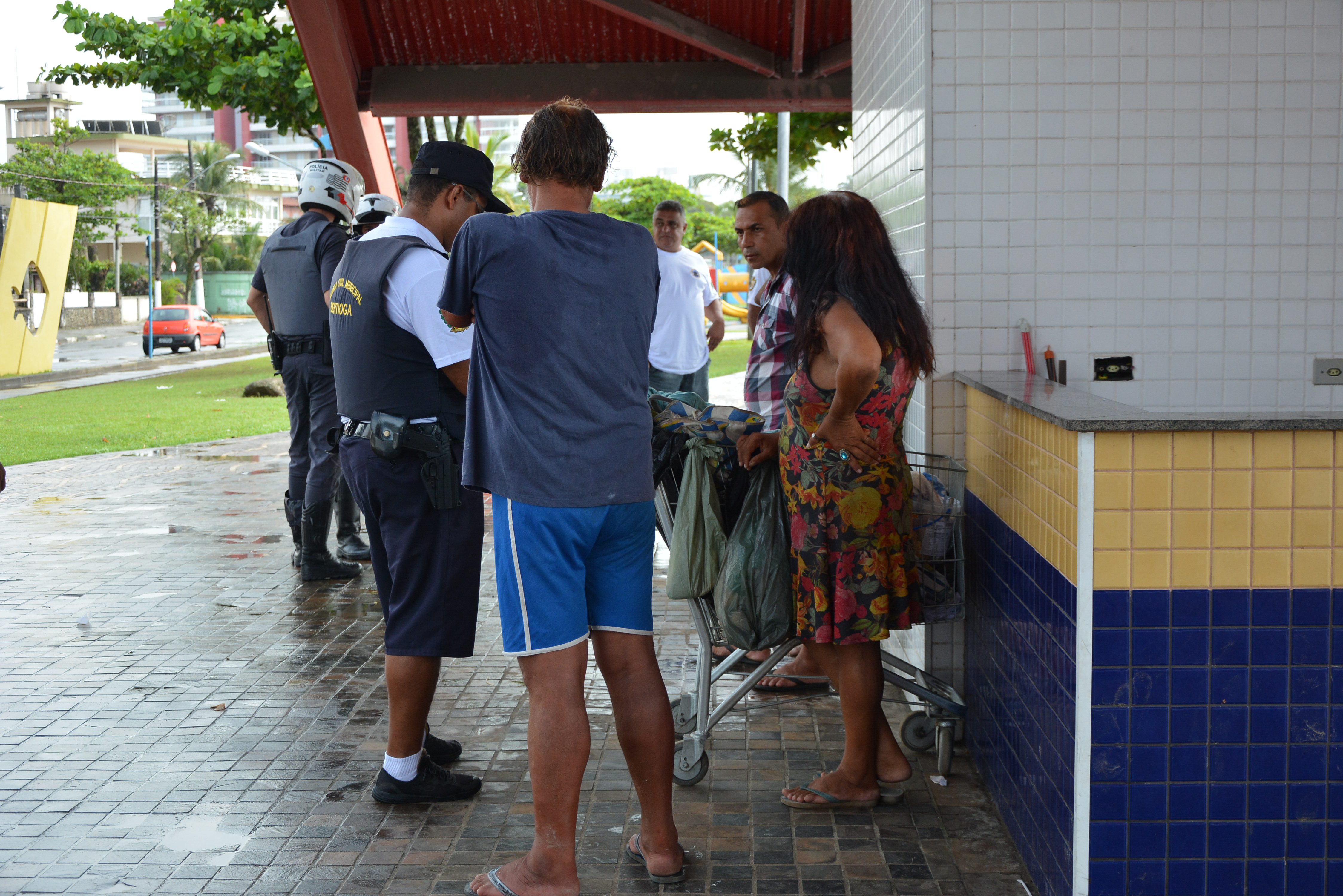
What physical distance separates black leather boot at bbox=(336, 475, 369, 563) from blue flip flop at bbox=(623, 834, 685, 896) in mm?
4420

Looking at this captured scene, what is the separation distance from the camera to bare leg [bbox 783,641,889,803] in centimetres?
372

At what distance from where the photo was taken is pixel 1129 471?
2.76 meters

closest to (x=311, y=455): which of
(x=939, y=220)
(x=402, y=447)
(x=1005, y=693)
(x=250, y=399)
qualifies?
(x=402, y=447)

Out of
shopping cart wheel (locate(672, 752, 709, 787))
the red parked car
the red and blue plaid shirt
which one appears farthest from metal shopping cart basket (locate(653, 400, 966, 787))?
the red parked car

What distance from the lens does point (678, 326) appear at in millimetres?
7699

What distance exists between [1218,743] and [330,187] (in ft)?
17.2

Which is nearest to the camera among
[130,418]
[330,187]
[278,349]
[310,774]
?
[310,774]

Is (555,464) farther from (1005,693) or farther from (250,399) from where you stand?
(250,399)

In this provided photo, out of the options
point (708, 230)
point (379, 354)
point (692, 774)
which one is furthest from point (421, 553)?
point (708, 230)

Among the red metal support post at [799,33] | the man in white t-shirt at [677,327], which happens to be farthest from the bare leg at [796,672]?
the red metal support post at [799,33]

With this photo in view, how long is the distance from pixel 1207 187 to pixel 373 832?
11.5 feet

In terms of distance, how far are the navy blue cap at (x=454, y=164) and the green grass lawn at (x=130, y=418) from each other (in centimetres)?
1029

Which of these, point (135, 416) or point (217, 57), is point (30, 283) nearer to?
point (135, 416)

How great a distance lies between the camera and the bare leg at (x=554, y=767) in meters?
3.12
